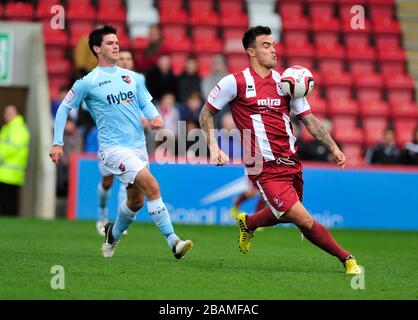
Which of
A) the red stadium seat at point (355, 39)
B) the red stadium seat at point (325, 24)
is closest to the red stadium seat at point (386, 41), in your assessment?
the red stadium seat at point (355, 39)

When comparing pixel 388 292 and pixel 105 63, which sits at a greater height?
pixel 105 63

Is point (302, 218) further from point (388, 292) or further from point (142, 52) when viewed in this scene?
point (142, 52)

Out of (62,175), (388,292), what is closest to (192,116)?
(62,175)

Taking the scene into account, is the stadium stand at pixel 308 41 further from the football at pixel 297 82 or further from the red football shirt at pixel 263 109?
the football at pixel 297 82

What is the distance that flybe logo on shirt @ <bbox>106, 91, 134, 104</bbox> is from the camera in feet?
32.0

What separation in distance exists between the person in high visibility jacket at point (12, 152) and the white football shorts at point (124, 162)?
752 centimetres

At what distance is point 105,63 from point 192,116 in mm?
7513

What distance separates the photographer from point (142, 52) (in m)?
18.6

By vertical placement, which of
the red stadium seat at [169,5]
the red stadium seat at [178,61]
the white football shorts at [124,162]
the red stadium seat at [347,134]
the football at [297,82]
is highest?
the red stadium seat at [169,5]

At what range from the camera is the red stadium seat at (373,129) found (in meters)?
19.8

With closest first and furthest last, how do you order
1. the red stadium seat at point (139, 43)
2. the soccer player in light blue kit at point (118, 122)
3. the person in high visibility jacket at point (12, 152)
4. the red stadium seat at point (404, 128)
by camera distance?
the soccer player in light blue kit at point (118, 122) < the person in high visibility jacket at point (12, 152) < the red stadium seat at point (139, 43) < the red stadium seat at point (404, 128)

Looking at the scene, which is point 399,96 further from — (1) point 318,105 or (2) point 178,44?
(2) point 178,44
